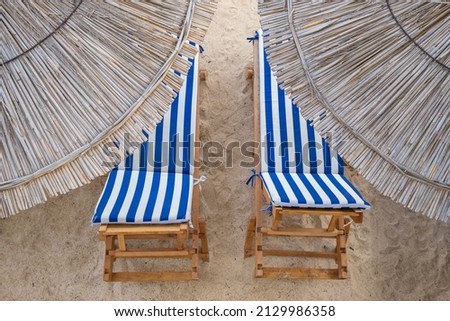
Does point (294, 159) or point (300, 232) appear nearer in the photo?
point (300, 232)

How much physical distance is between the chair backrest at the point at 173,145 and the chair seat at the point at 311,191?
1.55 ft

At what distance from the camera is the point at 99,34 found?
174 cm

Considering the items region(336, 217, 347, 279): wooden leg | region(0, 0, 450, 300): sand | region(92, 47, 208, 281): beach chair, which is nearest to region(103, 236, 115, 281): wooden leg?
region(92, 47, 208, 281): beach chair

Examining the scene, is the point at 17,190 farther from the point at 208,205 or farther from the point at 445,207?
the point at 445,207

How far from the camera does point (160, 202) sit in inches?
92.3

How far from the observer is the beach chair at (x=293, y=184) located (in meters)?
2.43

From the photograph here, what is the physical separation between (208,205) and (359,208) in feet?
3.18

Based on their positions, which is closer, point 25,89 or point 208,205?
point 25,89

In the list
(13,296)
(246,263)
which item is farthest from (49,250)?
(246,263)

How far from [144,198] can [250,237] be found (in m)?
0.69

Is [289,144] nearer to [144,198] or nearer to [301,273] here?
[301,273]

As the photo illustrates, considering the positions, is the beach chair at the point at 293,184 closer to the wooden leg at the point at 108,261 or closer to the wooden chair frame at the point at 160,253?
the wooden chair frame at the point at 160,253

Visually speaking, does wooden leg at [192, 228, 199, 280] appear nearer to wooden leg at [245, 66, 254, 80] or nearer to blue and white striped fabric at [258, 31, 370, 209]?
blue and white striped fabric at [258, 31, 370, 209]

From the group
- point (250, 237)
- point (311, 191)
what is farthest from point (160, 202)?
point (311, 191)
